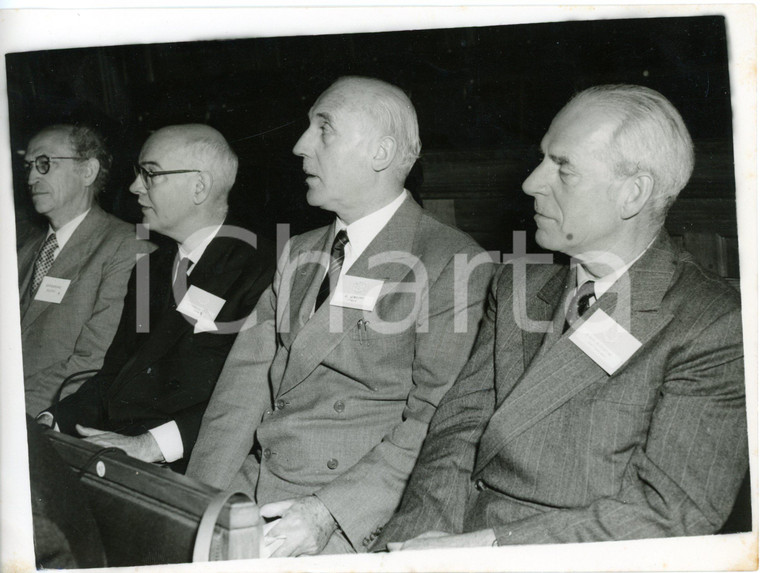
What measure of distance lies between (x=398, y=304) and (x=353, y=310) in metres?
0.13

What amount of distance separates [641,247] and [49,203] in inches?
78.5

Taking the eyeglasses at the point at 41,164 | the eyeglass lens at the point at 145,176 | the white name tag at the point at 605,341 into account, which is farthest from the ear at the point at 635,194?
the eyeglasses at the point at 41,164

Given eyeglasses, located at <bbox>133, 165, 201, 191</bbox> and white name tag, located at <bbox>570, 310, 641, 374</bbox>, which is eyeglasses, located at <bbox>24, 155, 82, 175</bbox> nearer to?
eyeglasses, located at <bbox>133, 165, 201, 191</bbox>

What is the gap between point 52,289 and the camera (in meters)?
2.49

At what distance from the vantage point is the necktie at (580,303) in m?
1.78

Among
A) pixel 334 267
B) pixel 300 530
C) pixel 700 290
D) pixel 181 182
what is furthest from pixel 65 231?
pixel 700 290

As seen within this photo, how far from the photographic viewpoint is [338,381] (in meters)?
1.98

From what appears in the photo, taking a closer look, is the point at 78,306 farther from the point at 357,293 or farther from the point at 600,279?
the point at 600,279

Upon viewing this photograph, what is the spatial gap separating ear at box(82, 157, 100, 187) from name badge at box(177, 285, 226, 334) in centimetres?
66

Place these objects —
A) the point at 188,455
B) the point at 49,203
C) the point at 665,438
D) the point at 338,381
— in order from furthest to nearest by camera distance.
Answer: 1. the point at 49,203
2. the point at 188,455
3. the point at 338,381
4. the point at 665,438

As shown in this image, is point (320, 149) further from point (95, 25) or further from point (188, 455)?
point (188, 455)

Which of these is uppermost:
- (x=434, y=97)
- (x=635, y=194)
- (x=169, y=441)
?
(x=434, y=97)

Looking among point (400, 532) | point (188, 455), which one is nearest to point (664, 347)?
point (400, 532)

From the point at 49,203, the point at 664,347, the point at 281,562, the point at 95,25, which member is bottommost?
the point at 281,562
